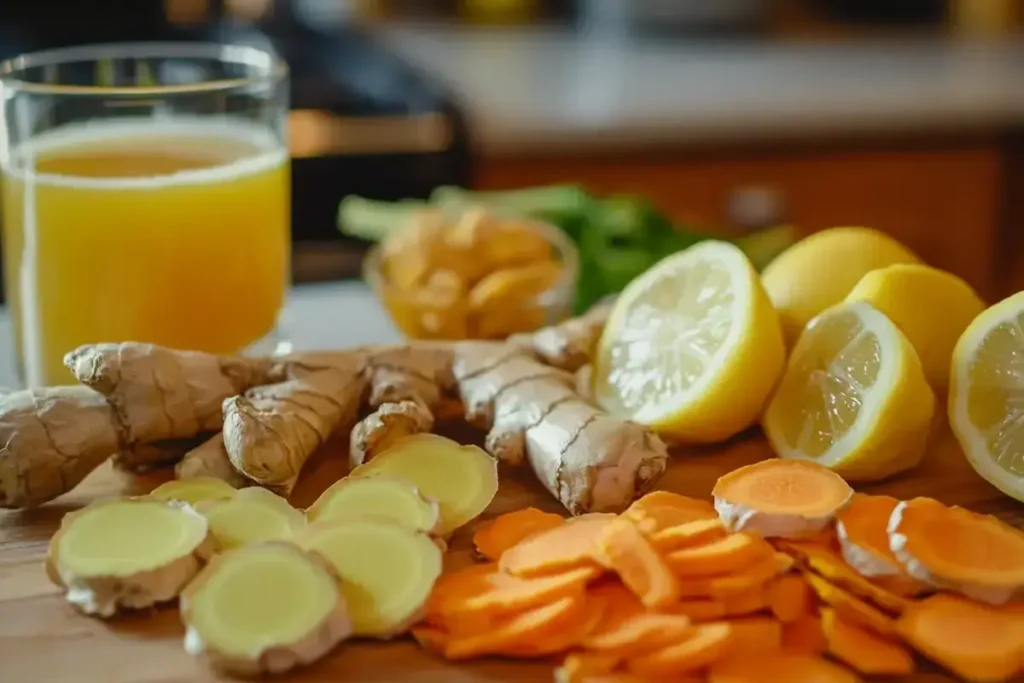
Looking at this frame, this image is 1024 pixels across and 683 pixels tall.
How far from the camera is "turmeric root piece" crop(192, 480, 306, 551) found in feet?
2.17

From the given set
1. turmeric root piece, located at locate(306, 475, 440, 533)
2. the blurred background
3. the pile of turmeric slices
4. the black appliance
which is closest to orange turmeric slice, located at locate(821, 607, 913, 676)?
the pile of turmeric slices

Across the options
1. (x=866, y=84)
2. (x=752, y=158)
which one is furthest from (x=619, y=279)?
(x=866, y=84)

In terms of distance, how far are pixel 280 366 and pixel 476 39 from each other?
5.14ft

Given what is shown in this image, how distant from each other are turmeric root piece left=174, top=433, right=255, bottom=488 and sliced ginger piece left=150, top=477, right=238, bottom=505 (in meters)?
0.01

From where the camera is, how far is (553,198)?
4.39 feet

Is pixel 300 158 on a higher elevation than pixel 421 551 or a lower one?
higher

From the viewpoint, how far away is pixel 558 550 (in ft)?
2.13

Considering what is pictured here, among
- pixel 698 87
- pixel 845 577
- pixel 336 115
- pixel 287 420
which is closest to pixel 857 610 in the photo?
pixel 845 577

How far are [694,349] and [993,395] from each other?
8.1 inches

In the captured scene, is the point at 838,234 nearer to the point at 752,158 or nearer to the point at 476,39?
the point at 752,158

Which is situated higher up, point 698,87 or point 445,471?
point 698,87

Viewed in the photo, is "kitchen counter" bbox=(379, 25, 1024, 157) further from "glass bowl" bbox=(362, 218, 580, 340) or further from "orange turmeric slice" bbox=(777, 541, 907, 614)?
"orange turmeric slice" bbox=(777, 541, 907, 614)

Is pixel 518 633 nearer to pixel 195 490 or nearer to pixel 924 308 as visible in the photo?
pixel 195 490

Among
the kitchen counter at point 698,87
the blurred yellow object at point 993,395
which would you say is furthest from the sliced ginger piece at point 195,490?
the kitchen counter at point 698,87
